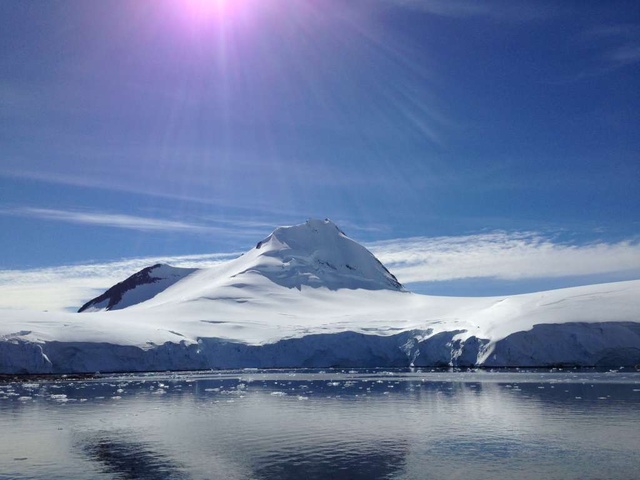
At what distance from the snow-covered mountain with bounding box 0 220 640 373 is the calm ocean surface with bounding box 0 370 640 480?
21.7 meters

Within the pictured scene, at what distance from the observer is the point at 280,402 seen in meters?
31.6

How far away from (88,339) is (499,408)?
43508 mm

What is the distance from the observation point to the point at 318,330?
7350 cm

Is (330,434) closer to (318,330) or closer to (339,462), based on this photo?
(339,462)

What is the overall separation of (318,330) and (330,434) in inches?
2084

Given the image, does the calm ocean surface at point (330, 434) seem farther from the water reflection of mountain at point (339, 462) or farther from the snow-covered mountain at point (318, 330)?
the snow-covered mountain at point (318, 330)

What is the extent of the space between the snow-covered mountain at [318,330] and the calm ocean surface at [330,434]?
2173 cm

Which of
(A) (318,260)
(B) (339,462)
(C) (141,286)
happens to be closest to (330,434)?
(B) (339,462)

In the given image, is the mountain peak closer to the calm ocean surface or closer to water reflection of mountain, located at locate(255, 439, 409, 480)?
the calm ocean surface

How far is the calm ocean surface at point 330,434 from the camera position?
1515cm

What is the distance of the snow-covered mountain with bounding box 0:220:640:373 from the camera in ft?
188

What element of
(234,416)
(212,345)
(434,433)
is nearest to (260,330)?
(212,345)

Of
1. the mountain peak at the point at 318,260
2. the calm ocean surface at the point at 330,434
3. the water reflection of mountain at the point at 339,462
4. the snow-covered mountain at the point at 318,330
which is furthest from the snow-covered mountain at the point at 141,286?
the water reflection of mountain at the point at 339,462

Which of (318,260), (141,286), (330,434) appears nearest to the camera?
(330,434)
